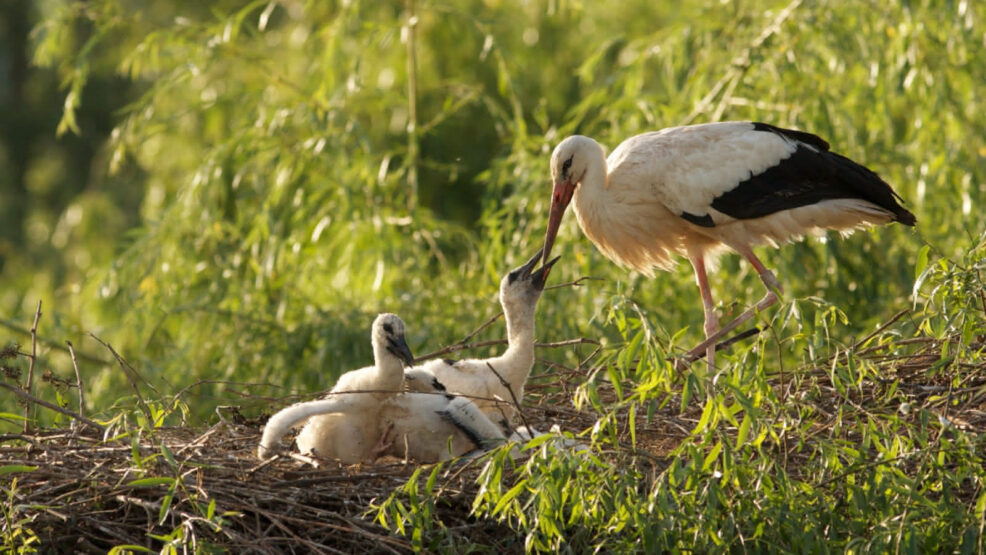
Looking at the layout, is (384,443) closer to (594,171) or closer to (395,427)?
(395,427)

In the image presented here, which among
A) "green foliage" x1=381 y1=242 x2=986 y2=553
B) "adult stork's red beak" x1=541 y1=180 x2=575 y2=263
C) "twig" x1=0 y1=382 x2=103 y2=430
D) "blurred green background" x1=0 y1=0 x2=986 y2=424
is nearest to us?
"green foliage" x1=381 y1=242 x2=986 y2=553

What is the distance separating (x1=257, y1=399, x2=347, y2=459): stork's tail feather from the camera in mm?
5102

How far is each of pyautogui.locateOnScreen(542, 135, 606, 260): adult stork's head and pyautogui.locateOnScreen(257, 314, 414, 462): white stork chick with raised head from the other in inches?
48.4

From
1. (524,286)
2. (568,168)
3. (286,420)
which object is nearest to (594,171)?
(568,168)

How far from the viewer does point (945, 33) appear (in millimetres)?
8617

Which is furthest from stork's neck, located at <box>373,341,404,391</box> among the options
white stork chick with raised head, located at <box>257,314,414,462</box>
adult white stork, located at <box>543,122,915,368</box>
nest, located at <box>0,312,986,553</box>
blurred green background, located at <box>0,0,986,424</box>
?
blurred green background, located at <box>0,0,986,424</box>

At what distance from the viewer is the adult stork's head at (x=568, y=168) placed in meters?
6.67

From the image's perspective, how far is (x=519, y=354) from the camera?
236 inches

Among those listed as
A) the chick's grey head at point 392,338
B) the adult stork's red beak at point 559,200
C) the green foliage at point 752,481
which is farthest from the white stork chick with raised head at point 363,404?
the adult stork's red beak at point 559,200

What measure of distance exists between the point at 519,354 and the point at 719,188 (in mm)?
1340

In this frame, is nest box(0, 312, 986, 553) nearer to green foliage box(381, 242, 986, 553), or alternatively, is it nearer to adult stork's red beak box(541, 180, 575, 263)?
green foliage box(381, 242, 986, 553)

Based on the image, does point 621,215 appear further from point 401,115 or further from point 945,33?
point 401,115

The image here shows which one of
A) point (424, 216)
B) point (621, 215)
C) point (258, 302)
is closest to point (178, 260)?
point (258, 302)

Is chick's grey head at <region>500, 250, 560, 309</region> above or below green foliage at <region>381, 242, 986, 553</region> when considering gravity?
below
